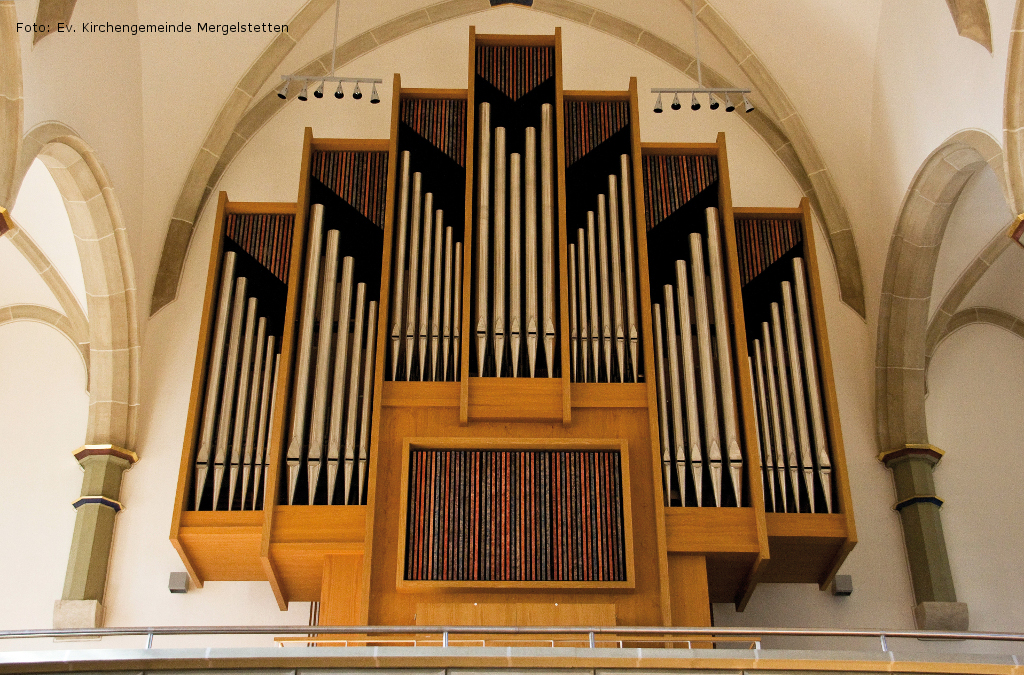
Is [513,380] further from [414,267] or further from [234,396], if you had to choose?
[234,396]

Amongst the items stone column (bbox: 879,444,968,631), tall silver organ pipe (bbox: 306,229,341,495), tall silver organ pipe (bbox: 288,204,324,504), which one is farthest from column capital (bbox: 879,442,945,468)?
tall silver organ pipe (bbox: 288,204,324,504)

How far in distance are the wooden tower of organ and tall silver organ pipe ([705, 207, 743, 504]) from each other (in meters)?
0.02

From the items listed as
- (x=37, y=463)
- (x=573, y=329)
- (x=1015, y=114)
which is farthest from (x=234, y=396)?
(x=1015, y=114)

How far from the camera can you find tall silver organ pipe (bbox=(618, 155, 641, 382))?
854 centimetres

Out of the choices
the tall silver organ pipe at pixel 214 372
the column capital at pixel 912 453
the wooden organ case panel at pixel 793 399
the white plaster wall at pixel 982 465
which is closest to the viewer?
the wooden organ case panel at pixel 793 399

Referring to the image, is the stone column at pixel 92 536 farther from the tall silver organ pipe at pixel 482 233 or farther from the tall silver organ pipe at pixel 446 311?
the tall silver organ pipe at pixel 482 233

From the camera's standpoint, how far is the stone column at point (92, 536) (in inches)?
348

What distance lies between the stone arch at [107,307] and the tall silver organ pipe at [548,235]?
3673 mm

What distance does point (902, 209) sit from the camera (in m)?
9.53

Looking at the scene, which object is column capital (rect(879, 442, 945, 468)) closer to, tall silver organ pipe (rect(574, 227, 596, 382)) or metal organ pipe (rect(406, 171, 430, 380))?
tall silver organ pipe (rect(574, 227, 596, 382))

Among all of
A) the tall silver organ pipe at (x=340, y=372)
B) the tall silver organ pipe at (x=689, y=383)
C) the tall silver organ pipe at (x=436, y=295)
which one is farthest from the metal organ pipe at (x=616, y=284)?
the tall silver organ pipe at (x=340, y=372)

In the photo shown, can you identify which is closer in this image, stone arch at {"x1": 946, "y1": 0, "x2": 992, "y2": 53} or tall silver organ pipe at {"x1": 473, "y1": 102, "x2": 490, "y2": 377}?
stone arch at {"x1": 946, "y1": 0, "x2": 992, "y2": 53}

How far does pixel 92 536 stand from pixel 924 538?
6792mm

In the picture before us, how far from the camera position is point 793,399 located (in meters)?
8.80
